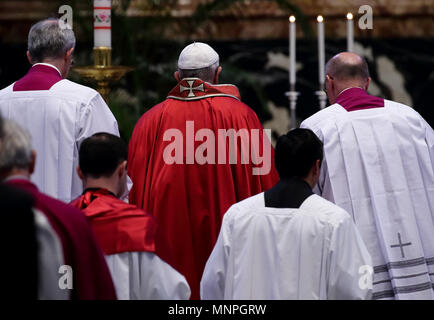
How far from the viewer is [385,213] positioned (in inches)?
227

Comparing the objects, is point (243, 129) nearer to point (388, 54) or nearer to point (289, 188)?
point (289, 188)

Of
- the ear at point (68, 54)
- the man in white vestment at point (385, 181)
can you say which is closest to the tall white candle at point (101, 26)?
the ear at point (68, 54)

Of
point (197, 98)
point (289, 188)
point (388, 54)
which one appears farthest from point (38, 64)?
point (388, 54)

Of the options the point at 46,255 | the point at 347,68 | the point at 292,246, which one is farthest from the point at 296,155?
the point at 347,68

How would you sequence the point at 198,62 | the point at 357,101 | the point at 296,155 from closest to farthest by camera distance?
the point at 296,155, the point at 357,101, the point at 198,62

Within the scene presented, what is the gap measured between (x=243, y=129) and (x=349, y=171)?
0.60m

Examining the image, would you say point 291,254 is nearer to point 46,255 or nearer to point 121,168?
point 121,168

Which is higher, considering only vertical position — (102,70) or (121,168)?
(102,70)

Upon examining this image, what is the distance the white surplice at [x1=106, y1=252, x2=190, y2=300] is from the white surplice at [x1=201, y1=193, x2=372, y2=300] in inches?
12.5

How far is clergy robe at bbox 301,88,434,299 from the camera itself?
575 centimetres

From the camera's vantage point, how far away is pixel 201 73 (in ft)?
19.7

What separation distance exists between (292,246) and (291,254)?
0.10ft

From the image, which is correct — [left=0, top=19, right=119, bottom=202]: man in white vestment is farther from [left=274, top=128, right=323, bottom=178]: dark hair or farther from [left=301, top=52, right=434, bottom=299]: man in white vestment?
[left=274, top=128, right=323, bottom=178]: dark hair
